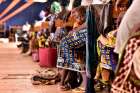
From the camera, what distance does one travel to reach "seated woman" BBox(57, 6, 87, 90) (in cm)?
362

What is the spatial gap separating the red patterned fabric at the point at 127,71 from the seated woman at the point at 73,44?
188cm

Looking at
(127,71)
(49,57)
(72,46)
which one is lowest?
(127,71)

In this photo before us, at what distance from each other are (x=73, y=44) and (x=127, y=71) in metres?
2.21

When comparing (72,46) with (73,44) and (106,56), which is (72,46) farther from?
(106,56)

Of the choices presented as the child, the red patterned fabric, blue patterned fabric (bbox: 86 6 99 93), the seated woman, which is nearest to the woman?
the red patterned fabric

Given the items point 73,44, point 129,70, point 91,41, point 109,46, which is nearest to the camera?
point 129,70

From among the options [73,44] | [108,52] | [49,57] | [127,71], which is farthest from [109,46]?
[49,57]

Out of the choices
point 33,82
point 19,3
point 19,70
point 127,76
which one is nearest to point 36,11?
point 19,3

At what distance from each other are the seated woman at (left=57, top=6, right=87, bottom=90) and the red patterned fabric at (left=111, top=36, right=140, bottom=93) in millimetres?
1881

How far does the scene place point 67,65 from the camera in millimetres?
4109

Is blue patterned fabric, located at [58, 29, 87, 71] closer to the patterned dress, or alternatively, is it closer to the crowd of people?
the crowd of people

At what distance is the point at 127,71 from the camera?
1.58 metres

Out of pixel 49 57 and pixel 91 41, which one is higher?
pixel 91 41

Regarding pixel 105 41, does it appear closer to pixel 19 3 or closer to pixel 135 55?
pixel 135 55
